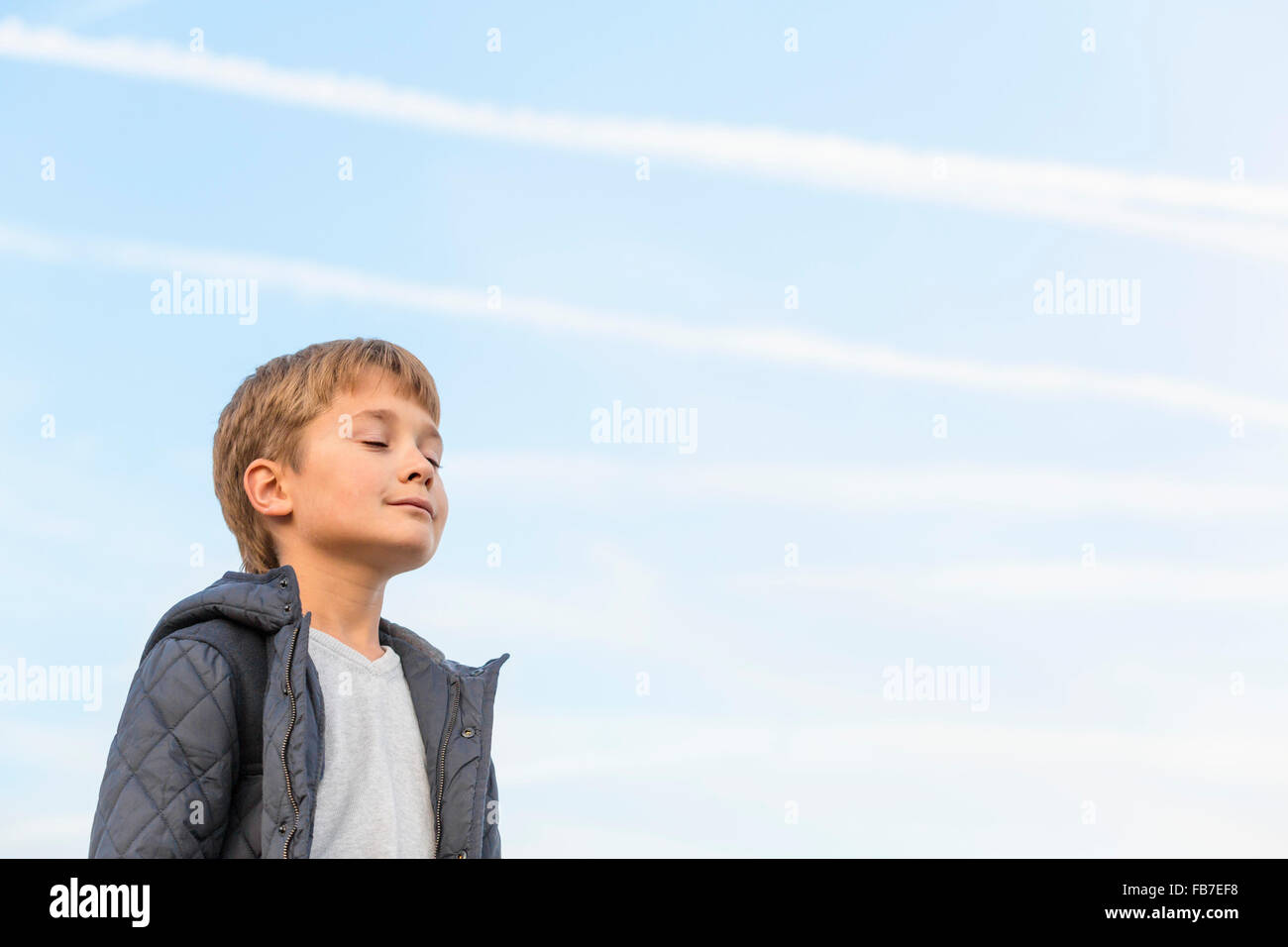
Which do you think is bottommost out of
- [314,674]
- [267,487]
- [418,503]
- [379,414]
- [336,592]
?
[314,674]

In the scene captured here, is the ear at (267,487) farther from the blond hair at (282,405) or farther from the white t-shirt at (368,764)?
the white t-shirt at (368,764)

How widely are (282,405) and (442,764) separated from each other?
1291 mm

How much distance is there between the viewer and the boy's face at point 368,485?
3887mm

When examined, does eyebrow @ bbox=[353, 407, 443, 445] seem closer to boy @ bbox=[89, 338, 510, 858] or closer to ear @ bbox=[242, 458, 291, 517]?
boy @ bbox=[89, 338, 510, 858]

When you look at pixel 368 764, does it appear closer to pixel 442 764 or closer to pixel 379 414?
pixel 442 764

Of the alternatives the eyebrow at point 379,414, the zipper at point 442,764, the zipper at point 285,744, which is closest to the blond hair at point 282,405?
the eyebrow at point 379,414

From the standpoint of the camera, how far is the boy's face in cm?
389

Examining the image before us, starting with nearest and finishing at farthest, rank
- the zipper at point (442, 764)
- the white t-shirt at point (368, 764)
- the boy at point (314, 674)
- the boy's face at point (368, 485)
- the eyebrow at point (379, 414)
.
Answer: the boy at point (314, 674) < the white t-shirt at point (368, 764) < the zipper at point (442, 764) < the boy's face at point (368, 485) < the eyebrow at point (379, 414)

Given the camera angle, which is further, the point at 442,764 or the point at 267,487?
the point at 267,487

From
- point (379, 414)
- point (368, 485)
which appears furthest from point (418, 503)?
point (379, 414)

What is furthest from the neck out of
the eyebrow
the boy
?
the eyebrow

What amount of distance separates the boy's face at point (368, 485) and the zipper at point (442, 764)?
0.44 meters

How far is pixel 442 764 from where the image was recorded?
388cm
